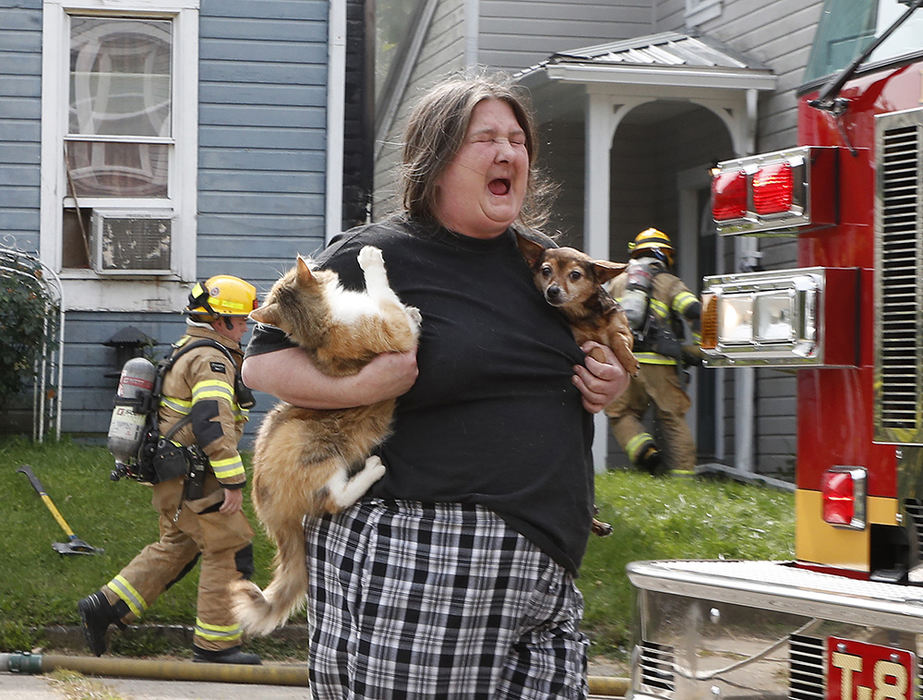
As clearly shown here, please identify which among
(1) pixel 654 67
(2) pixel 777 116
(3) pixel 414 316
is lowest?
(3) pixel 414 316

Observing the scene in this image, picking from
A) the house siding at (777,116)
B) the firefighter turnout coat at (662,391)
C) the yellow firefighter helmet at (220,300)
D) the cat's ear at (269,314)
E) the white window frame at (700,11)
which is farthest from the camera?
the white window frame at (700,11)

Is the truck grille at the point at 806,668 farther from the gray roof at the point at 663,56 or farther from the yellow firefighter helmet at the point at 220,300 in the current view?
the gray roof at the point at 663,56

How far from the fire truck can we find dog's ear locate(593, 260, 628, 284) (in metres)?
0.42

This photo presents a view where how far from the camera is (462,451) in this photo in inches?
104

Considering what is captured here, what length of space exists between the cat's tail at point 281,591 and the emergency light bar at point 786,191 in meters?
1.39

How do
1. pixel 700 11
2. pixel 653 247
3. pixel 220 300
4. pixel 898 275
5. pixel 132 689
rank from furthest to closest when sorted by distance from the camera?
pixel 700 11 < pixel 653 247 < pixel 220 300 < pixel 132 689 < pixel 898 275

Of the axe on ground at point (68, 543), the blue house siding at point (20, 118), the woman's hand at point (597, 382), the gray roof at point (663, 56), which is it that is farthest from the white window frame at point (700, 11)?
the woman's hand at point (597, 382)

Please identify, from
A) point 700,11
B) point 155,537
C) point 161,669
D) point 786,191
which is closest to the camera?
point 786,191

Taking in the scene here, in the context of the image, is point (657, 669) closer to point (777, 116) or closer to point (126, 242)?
point (126, 242)

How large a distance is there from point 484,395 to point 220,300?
373 cm

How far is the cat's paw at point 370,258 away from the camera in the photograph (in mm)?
2721

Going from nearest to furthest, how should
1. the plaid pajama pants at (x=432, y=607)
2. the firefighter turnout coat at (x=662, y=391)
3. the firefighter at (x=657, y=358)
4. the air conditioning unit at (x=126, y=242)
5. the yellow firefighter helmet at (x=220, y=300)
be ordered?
the plaid pajama pants at (x=432, y=607), the yellow firefighter helmet at (x=220, y=300), the firefighter at (x=657, y=358), the firefighter turnout coat at (x=662, y=391), the air conditioning unit at (x=126, y=242)

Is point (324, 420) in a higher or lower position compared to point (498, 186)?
lower

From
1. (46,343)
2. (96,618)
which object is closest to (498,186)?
(96,618)
